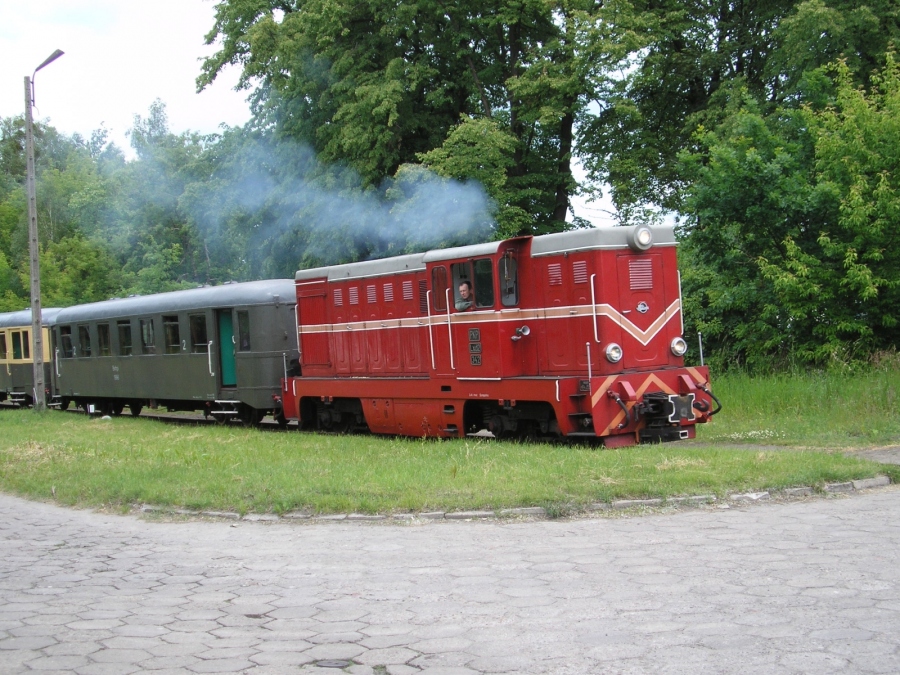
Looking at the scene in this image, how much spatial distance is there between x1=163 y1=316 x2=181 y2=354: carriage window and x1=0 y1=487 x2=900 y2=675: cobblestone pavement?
13130 millimetres

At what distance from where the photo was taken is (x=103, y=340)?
2573cm

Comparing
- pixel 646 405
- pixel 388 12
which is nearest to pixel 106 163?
pixel 388 12

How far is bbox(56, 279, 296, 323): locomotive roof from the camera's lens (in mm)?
20438

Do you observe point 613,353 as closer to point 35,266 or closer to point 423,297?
point 423,297

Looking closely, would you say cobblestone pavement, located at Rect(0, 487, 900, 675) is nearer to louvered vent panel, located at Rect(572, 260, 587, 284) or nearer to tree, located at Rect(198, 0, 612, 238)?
louvered vent panel, located at Rect(572, 260, 587, 284)

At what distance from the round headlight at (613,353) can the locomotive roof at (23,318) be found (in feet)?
69.7

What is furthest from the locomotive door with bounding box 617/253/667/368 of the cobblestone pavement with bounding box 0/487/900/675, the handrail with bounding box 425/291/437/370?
the cobblestone pavement with bounding box 0/487/900/675

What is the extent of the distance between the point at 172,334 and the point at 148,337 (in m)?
1.32

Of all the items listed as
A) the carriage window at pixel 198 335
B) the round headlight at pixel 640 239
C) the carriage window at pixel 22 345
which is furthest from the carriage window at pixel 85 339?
the round headlight at pixel 640 239

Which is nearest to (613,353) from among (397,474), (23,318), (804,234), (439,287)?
(439,287)

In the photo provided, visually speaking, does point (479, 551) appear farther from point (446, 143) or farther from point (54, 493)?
point (446, 143)

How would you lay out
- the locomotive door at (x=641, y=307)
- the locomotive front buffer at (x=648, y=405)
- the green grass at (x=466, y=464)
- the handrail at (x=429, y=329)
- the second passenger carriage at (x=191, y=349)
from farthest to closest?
1. the second passenger carriage at (x=191, y=349)
2. the handrail at (x=429, y=329)
3. the locomotive door at (x=641, y=307)
4. the locomotive front buffer at (x=648, y=405)
5. the green grass at (x=466, y=464)

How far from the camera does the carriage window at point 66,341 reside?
90.6 ft

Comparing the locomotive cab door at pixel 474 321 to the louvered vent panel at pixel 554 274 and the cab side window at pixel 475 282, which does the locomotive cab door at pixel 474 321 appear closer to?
the cab side window at pixel 475 282
